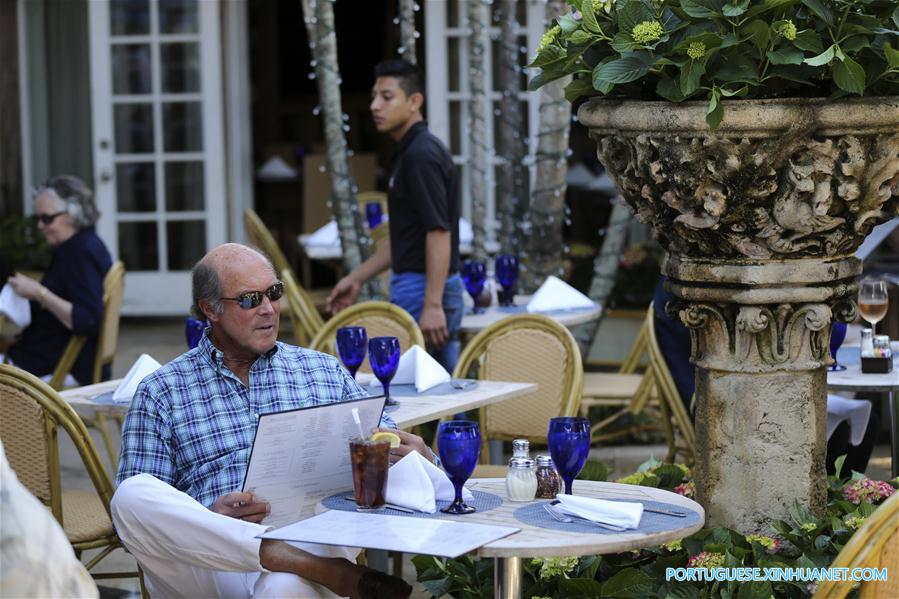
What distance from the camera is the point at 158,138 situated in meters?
9.98

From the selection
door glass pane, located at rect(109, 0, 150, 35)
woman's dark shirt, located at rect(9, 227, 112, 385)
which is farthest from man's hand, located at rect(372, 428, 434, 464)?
door glass pane, located at rect(109, 0, 150, 35)

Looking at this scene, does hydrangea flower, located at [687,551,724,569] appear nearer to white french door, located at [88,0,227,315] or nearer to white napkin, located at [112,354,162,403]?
white napkin, located at [112,354,162,403]

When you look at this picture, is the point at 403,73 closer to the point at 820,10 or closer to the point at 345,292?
the point at 345,292

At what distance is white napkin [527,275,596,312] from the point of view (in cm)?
618

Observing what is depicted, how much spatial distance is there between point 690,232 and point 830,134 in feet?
1.32

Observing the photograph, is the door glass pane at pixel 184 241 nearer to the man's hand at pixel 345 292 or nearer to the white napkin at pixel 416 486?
the man's hand at pixel 345 292


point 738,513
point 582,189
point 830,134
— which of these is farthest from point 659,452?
point 582,189

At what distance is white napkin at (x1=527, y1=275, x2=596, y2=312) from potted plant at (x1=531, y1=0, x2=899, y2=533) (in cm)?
253

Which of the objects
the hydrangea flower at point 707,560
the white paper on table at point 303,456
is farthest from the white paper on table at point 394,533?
the hydrangea flower at point 707,560

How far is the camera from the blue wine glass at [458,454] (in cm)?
294

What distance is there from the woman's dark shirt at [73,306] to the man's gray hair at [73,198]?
1.9 inches

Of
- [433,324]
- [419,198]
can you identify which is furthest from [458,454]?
[419,198]

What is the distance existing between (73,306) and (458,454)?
11.1 feet

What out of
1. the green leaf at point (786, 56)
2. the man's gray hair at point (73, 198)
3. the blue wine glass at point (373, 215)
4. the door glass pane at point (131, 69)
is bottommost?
the blue wine glass at point (373, 215)
